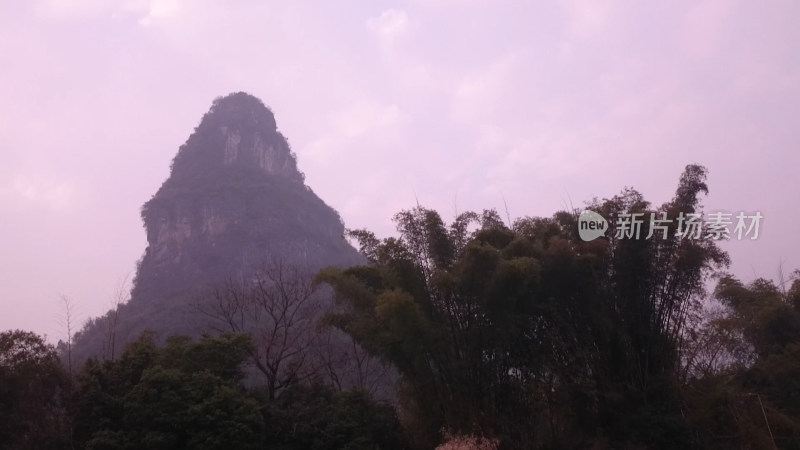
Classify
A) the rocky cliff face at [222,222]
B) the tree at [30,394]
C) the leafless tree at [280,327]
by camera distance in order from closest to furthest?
1. the tree at [30,394]
2. the leafless tree at [280,327]
3. the rocky cliff face at [222,222]

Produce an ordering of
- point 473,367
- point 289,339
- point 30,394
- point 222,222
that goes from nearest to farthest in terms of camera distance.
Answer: point 30,394 → point 473,367 → point 289,339 → point 222,222

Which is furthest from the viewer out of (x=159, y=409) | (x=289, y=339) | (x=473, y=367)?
(x=289, y=339)

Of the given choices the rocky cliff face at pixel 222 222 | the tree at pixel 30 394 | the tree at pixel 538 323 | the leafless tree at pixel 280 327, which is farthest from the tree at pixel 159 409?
the rocky cliff face at pixel 222 222

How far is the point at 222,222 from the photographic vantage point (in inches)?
1348

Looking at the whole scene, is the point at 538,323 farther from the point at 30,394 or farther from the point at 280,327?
the point at 30,394

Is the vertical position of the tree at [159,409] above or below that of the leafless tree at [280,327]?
below

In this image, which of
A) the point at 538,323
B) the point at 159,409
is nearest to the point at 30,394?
the point at 159,409

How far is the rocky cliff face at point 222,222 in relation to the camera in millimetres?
31188

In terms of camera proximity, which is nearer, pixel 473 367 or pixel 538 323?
pixel 473 367

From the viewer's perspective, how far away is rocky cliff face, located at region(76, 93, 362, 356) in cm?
3119

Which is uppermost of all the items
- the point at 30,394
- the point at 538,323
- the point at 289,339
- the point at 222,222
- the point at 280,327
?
the point at 222,222

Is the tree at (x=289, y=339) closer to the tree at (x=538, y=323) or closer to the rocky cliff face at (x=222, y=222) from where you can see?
the tree at (x=538, y=323)

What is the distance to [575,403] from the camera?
9633 mm

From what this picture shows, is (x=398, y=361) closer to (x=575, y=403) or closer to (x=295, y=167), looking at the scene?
(x=575, y=403)
